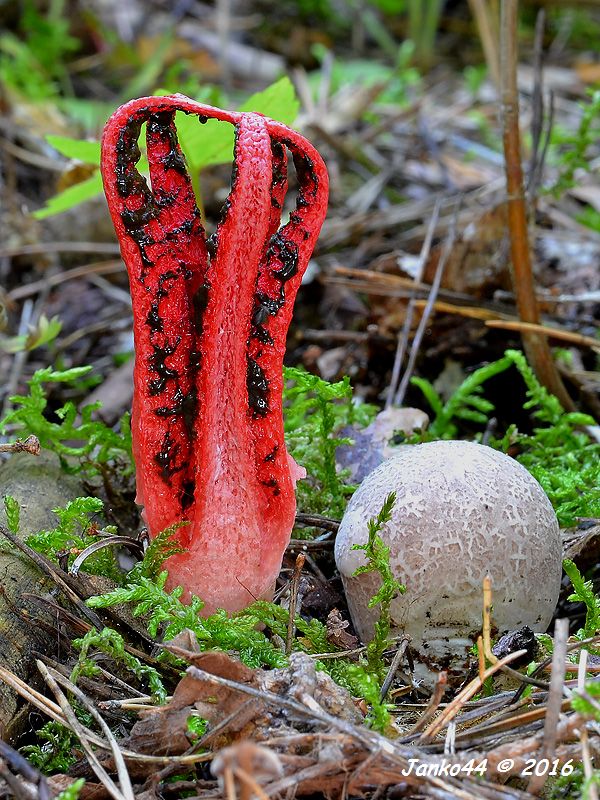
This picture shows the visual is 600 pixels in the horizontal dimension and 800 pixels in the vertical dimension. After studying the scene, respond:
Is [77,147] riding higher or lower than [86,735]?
higher

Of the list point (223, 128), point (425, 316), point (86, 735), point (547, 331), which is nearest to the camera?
point (86, 735)

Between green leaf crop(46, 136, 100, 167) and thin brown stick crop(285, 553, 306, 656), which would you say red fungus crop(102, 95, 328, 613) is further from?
green leaf crop(46, 136, 100, 167)

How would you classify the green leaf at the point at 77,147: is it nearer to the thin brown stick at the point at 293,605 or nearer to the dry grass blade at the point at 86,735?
the thin brown stick at the point at 293,605

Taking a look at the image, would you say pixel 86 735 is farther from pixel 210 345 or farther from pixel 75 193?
pixel 75 193

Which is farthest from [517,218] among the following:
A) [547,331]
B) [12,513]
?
[12,513]

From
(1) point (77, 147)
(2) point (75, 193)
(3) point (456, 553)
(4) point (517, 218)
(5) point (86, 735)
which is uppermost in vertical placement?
(1) point (77, 147)

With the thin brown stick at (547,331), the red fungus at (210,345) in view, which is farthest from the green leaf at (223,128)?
the thin brown stick at (547,331)

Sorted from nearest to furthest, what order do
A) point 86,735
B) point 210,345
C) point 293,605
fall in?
point 86,735 → point 210,345 → point 293,605

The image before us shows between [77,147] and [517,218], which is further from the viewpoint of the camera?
[517,218]
